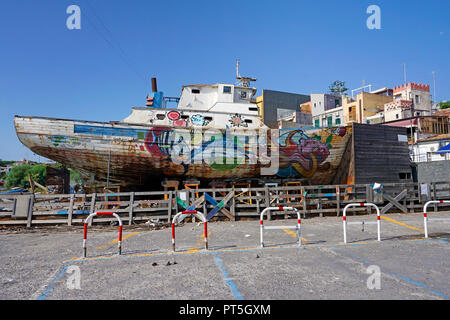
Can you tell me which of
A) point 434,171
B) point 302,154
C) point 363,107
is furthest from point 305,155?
point 363,107

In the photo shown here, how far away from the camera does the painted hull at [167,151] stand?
12.1m

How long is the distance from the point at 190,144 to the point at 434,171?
15973 millimetres

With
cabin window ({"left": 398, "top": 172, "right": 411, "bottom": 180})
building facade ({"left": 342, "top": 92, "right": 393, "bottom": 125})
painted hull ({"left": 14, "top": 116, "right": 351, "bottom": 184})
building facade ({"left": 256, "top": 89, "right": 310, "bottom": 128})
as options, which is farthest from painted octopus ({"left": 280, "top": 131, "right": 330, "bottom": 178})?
building facade ({"left": 342, "top": 92, "right": 393, "bottom": 125})

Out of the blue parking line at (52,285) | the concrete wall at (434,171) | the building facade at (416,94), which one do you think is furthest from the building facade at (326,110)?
the blue parking line at (52,285)

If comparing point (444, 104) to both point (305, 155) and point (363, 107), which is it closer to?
point (363, 107)

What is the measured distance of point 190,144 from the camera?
43.7 ft

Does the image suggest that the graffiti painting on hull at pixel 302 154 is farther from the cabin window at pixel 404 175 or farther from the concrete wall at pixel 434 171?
the concrete wall at pixel 434 171

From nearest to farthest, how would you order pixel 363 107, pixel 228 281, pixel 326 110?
1. pixel 228 281
2. pixel 363 107
3. pixel 326 110

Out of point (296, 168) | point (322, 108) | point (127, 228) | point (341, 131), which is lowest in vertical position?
point (127, 228)

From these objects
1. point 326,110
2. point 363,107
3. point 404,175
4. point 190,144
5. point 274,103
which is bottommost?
point 404,175
